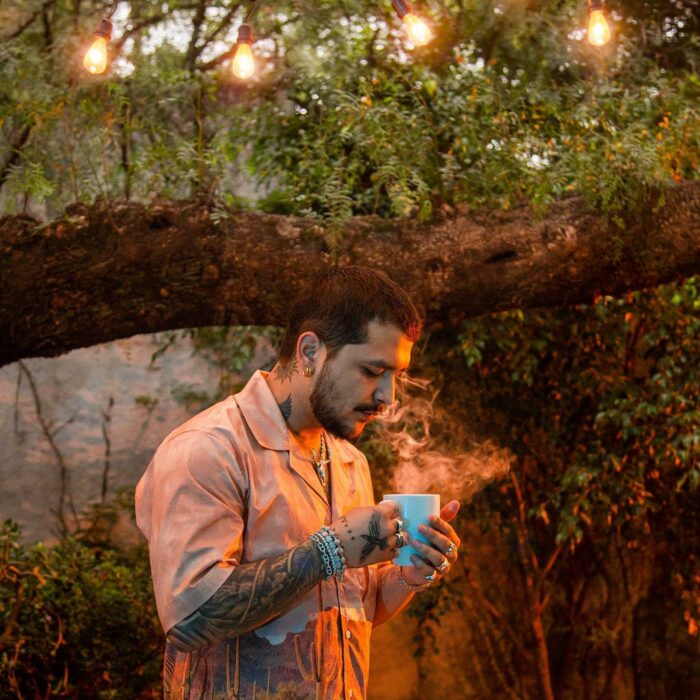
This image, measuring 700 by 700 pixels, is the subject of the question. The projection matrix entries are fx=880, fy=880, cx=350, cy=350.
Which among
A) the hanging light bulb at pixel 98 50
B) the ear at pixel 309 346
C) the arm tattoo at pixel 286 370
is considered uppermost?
the hanging light bulb at pixel 98 50

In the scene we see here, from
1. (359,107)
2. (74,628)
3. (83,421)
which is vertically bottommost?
(74,628)

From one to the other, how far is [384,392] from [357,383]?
0.20ft

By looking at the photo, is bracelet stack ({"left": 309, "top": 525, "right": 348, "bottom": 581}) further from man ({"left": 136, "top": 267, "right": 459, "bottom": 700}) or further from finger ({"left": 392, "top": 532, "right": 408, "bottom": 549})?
finger ({"left": 392, "top": 532, "right": 408, "bottom": 549})

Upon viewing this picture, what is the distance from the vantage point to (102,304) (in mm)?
3053

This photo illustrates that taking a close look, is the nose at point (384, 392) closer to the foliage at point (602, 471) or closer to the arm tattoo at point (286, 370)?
the arm tattoo at point (286, 370)

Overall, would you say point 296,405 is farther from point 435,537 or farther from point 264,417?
point 435,537

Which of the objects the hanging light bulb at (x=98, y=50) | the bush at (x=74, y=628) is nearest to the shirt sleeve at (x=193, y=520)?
the hanging light bulb at (x=98, y=50)

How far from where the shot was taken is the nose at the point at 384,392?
173 cm

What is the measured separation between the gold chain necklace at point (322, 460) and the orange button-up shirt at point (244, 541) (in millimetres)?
27

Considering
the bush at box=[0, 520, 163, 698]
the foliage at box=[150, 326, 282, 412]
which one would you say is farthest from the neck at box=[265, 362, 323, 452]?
the foliage at box=[150, 326, 282, 412]

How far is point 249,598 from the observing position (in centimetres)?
150

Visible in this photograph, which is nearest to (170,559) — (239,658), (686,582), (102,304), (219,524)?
(219,524)

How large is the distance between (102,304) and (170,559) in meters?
1.71

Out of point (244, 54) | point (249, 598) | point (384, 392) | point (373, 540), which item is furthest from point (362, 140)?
point (249, 598)
